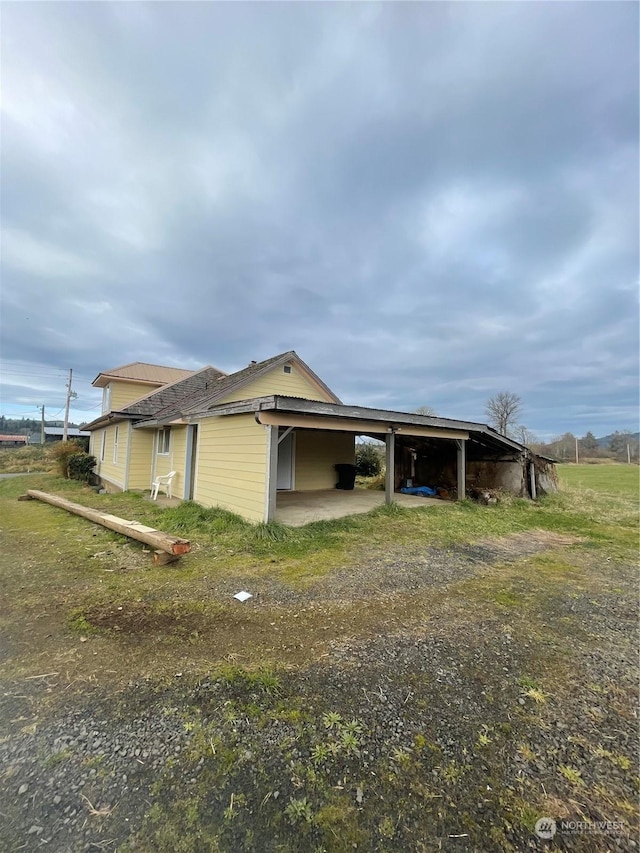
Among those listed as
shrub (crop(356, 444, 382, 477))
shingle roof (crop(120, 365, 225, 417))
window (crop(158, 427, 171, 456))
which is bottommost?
shrub (crop(356, 444, 382, 477))

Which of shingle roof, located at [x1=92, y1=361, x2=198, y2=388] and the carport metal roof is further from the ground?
shingle roof, located at [x1=92, y1=361, x2=198, y2=388]

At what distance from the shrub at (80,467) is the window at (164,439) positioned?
20.7ft

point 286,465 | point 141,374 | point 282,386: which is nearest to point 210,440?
point 286,465

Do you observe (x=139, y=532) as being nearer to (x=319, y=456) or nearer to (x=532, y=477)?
(x=319, y=456)

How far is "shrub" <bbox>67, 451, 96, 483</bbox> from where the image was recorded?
53.0ft

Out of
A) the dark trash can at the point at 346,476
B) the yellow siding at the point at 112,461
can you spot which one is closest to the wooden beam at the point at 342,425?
the dark trash can at the point at 346,476

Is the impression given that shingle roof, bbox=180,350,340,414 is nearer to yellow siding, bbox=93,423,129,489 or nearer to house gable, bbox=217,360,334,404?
house gable, bbox=217,360,334,404

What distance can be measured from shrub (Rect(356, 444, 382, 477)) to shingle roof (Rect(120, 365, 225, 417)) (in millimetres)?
7688

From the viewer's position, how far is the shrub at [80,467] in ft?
53.0

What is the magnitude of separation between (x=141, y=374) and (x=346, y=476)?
11076 millimetres

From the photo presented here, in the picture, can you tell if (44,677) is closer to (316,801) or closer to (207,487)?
(316,801)

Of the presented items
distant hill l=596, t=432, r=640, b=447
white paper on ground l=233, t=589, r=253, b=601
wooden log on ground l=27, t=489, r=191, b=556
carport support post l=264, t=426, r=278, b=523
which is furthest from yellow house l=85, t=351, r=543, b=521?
distant hill l=596, t=432, r=640, b=447

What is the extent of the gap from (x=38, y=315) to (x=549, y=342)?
119 feet

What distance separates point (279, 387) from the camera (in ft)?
40.3
